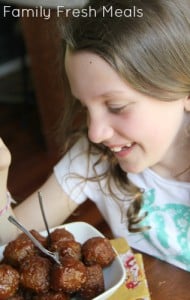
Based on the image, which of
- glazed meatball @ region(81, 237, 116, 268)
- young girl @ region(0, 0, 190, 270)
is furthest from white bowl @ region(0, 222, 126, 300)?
young girl @ region(0, 0, 190, 270)

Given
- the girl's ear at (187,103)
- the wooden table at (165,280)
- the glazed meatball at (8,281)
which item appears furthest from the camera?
the girl's ear at (187,103)

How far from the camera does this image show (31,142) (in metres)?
3.13

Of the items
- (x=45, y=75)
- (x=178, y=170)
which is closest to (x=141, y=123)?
(x=178, y=170)

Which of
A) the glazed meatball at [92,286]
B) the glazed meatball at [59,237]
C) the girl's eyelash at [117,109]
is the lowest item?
the glazed meatball at [92,286]

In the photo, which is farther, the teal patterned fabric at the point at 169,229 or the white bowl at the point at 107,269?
the teal patterned fabric at the point at 169,229

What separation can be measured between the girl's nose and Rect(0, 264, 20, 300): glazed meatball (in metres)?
0.28

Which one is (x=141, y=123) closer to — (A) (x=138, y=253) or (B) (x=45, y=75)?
(A) (x=138, y=253)

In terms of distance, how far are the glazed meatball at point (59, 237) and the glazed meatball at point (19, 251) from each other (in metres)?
0.03

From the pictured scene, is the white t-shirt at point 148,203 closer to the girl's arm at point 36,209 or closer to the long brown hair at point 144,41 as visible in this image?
the girl's arm at point 36,209

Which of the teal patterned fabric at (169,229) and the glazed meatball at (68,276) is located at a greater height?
the glazed meatball at (68,276)

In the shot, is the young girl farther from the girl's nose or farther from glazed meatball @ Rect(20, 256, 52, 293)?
glazed meatball @ Rect(20, 256, 52, 293)

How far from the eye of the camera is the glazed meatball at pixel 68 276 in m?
0.69

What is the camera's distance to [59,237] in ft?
2.60

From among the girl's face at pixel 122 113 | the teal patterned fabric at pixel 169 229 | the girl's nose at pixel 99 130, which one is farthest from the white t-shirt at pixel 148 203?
the girl's nose at pixel 99 130
